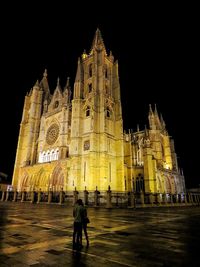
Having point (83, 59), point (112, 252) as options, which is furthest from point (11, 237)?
point (83, 59)

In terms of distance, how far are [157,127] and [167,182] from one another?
13225 mm

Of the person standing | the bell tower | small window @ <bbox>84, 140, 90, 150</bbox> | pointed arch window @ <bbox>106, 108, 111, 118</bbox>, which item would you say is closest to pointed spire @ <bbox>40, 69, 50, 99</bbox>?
the bell tower

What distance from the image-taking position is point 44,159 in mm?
37062

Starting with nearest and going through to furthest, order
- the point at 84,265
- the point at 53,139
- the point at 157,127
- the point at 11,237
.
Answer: the point at 84,265, the point at 11,237, the point at 53,139, the point at 157,127

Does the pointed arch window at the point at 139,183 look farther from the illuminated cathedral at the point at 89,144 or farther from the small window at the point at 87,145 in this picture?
the small window at the point at 87,145

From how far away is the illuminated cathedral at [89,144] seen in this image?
28562mm

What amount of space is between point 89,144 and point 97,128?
9.88ft

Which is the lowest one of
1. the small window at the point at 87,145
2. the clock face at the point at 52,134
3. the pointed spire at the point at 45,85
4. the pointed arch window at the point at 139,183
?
the pointed arch window at the point at 139,183

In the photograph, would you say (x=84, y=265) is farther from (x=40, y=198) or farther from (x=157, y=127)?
(x=157, y=127)

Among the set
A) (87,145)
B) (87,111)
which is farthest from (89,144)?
(87,111)

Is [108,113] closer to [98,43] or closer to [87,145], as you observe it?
[87,145]

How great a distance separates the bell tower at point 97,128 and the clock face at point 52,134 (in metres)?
7.06

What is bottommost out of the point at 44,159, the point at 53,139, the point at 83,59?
the point at 44,159

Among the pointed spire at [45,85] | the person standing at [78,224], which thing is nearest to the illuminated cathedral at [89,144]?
the pointed spire at [45,85]
